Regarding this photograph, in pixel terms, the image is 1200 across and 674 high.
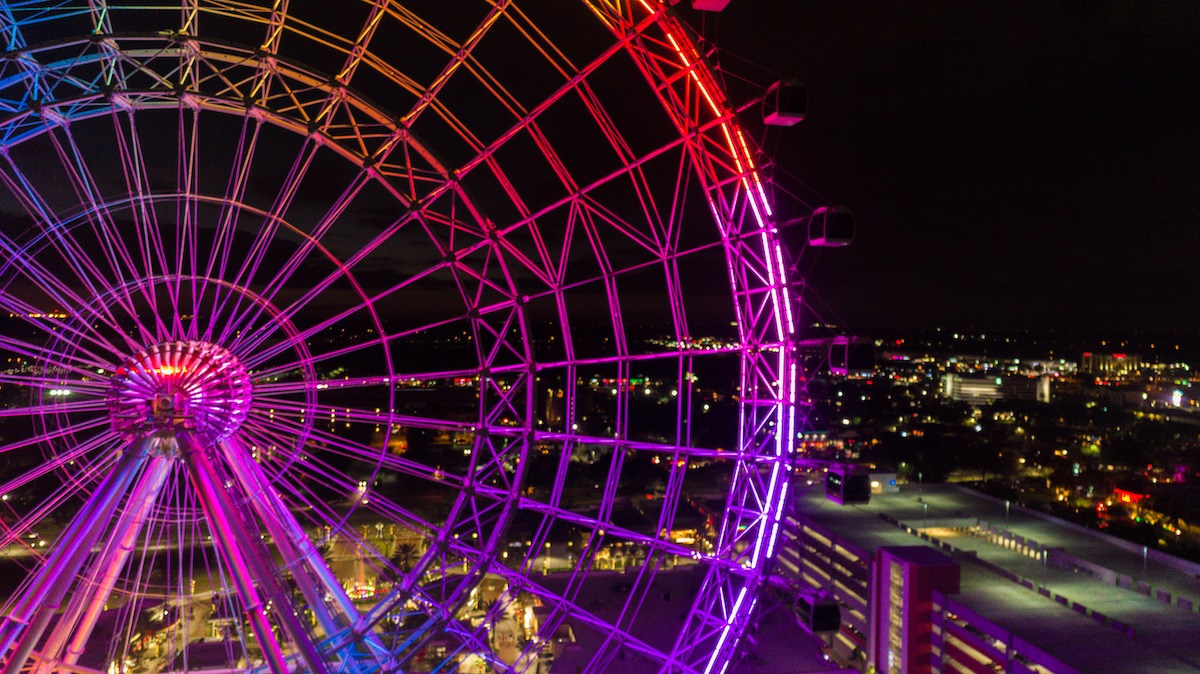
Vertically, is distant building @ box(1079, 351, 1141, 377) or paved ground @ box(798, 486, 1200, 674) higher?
distant building @ box(1079, 351, 1141, 377)

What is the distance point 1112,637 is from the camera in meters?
21.1

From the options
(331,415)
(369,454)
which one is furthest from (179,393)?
(369,454)

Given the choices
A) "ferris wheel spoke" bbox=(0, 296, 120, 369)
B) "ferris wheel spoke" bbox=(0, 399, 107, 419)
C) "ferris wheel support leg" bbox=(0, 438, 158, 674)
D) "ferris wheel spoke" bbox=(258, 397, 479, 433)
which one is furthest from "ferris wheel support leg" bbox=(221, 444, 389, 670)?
"ferris wheel spoke" bbox=(0, 296, 120, 369)

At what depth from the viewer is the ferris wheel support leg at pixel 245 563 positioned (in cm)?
997

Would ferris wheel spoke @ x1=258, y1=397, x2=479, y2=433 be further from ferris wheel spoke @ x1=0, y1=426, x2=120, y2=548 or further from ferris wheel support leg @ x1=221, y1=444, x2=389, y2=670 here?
ferris wheel spoke @ x1=0, y1=426, x2=120, y2=548

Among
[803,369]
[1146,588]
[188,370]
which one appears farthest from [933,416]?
[188,370]

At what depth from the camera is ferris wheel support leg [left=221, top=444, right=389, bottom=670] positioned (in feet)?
36.2

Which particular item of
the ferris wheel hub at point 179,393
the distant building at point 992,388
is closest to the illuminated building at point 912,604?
the ferris wheel hub at point 179,393

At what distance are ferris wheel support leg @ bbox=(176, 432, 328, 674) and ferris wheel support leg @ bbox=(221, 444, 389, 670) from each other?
61 centimetres

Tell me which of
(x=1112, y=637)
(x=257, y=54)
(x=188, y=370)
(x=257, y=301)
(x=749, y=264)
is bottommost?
(x=1112, y=637)

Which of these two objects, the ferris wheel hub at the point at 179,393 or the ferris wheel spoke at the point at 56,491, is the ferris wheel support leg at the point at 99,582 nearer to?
the ferris wheel hub at the point at 179,393

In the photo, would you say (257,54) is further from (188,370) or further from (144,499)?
(144,499)

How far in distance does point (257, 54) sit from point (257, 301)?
372 centimetres

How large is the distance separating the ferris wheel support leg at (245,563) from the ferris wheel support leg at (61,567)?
826 mm
